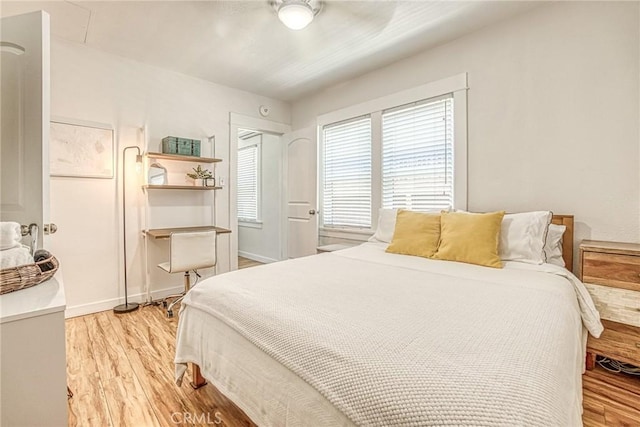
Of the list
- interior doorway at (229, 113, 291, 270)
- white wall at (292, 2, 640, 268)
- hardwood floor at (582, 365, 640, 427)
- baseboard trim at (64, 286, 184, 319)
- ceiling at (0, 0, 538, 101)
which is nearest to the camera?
hardwood floor at (582, 365, 640, 427)

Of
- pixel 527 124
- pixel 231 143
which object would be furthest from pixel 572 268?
pixel 231 143

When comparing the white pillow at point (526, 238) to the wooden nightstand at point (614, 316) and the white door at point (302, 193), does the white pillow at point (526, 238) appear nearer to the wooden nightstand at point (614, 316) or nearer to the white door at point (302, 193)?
the wooden nightstand at point (614, 316)

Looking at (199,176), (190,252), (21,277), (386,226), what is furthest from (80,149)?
(386,226)

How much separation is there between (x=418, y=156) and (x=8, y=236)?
2999 mm

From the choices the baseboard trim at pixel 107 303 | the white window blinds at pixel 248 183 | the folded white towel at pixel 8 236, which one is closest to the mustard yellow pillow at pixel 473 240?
the folded white towel at pixel 8 236

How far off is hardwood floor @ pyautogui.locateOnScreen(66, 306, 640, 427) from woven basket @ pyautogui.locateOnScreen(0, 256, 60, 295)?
84cm

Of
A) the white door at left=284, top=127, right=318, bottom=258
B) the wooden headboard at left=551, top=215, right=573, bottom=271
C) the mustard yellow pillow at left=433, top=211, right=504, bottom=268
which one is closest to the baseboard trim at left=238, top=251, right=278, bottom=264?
the white door at left=284, top=127, right=318, bottom=258

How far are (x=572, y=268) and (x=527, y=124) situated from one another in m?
1.15

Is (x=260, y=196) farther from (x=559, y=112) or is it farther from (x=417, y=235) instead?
(x=559, y=112)

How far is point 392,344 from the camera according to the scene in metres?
0.92

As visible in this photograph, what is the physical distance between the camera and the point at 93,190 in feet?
9.53

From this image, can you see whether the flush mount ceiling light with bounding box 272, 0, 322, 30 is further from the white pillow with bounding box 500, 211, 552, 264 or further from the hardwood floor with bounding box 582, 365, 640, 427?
the hardwood floor with bounding box 582, 365, 640, 427

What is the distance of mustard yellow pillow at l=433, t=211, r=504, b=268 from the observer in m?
1.99

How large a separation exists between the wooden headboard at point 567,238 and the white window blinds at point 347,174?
1770 mm
